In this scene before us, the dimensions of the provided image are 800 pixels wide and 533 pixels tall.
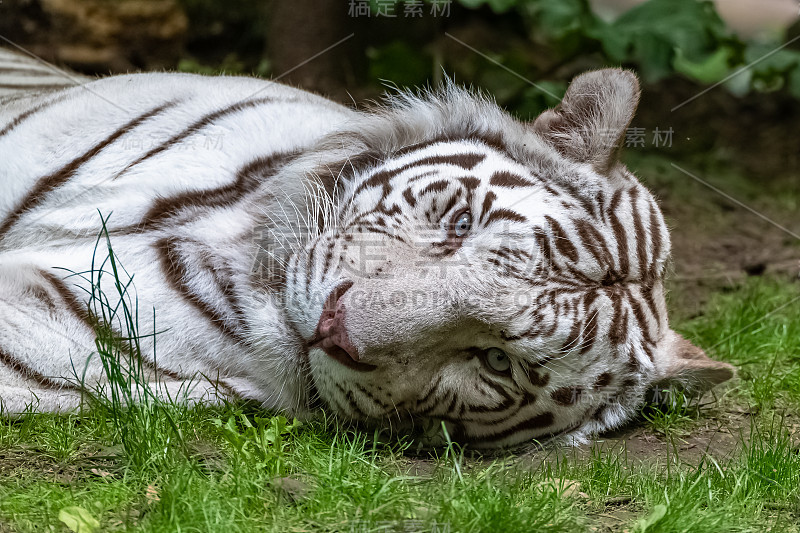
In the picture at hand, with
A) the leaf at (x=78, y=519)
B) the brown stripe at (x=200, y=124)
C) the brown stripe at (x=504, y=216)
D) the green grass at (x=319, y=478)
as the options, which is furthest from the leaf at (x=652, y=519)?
the brown stripe at (x=200, y=124)

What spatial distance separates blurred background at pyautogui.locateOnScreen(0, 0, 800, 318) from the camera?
4.45 m

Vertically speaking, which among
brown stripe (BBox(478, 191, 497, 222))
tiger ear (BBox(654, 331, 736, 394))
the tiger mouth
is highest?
brown stripe (BBox(478, 191, 497, 222))

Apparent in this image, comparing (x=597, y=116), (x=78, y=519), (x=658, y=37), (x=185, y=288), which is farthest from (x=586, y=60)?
(x=78, y=519)

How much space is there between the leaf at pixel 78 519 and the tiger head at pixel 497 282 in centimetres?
68

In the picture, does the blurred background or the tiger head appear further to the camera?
the blurred background

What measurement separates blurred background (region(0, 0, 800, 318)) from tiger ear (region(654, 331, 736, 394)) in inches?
55.7

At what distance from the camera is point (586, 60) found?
587 cm

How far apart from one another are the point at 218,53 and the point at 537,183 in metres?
4.49

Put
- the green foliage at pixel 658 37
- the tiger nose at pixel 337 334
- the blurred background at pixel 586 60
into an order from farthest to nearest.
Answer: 1. the blurred background at pixel 586 60
2. the green foliage at pixel 658 37
3. the tiger nose at pixel 337 334

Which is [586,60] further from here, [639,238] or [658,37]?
[639,238]

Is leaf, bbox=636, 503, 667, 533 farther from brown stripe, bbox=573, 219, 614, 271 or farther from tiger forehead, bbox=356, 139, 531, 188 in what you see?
tiger forehead, bbox=356, 139, 531, 188

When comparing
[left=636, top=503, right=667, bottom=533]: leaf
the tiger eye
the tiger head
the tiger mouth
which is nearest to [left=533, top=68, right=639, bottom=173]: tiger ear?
the tiger head

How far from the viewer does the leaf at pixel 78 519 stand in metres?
1.83

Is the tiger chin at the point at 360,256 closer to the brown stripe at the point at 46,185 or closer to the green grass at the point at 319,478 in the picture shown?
the brown stripe at the point at 46,185
